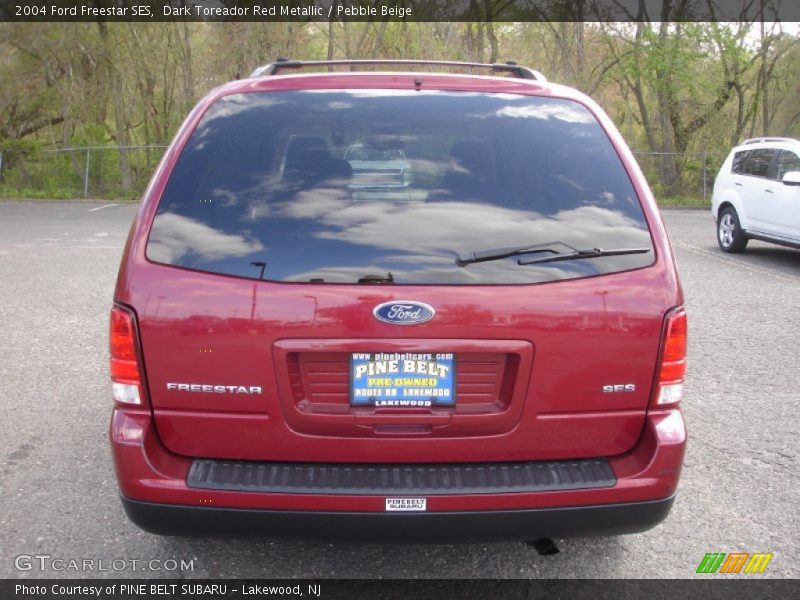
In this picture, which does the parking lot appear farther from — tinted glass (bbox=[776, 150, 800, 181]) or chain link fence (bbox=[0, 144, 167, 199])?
chain link fence (bbox=[0, 144, 167, 199])

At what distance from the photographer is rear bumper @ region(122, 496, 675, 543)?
2.48 meters

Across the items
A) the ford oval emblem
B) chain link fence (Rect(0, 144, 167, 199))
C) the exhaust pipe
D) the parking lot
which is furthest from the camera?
chain link fence (Rect(0, 144, 167, 199))

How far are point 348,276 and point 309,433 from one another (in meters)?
0.53

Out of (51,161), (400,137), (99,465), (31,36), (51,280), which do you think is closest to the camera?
(400,137)

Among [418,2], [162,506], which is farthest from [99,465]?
[418,2]

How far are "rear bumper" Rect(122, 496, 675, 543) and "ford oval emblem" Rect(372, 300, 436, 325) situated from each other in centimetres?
62

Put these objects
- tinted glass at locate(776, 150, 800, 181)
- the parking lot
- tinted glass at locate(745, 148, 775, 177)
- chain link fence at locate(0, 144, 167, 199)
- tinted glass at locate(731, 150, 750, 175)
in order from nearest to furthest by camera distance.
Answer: the parking lot → tinted glass at locate(776, 150, 800, 181) → tinted glass at locate(745, 148, 775, 177) → tinted glass at locate(731, 150, 750, 175) → chain link fence at locate(0, 144, 167, 199)

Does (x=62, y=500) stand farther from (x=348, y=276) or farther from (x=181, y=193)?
(x=348, y=276)

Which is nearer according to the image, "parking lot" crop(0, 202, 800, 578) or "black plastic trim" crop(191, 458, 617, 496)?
"black plastic trim" crop(191, 458, 617, 496)

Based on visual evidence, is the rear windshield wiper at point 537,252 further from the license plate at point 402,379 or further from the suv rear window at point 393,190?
the license plate at point 402,379

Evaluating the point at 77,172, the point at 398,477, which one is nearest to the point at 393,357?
the point at 398,477

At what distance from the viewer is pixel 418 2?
24969 mm

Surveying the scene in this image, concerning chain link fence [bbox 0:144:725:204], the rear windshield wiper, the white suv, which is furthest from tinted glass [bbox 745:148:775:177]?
chain link fence [bbox 0:144:725:204]

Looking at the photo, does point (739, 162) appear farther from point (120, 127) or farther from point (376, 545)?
point (120, 127)
